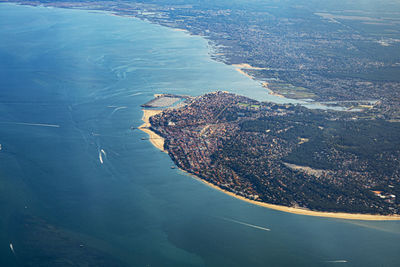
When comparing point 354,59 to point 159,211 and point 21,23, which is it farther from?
point 21,23

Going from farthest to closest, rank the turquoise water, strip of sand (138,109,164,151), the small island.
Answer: strip of sand (138,109,164,151) < the small island < the turquoise water

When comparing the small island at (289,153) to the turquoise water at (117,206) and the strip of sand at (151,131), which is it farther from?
the turquoise water at (117,206)

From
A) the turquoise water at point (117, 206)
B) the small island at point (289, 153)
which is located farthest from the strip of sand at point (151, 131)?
the turquoise water at point (117, 206)

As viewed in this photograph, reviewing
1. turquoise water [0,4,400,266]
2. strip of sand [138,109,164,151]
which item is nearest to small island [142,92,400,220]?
strip of sand [138,109,164,151]

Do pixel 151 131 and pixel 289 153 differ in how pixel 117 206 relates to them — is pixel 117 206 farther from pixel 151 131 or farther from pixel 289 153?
pixel 289 153

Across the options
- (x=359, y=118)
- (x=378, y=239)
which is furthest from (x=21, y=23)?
(x=378, y=239)

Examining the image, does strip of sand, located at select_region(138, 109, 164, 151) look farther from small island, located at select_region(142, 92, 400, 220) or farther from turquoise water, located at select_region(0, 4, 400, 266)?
turquoise water, located at select_region(0, 4, 400, 266)
